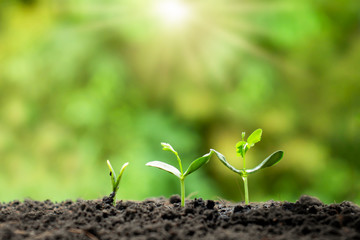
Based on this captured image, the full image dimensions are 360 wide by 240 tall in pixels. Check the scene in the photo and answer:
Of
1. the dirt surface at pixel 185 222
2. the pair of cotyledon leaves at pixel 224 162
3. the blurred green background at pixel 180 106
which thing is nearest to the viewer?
the dirt surface at pixel 185 222

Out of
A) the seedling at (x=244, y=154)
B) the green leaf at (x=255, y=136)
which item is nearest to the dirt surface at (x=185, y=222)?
the seedling at (x=244, y=154)

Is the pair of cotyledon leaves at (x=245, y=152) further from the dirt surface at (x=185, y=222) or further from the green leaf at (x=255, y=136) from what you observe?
the dirt surface at (x=185, y=222)

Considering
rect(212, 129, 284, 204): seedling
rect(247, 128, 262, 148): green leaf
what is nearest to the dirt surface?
rect(212, 129, 284, 204): seedling

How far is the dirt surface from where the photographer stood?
2.94ft

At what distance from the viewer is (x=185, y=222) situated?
100 cm

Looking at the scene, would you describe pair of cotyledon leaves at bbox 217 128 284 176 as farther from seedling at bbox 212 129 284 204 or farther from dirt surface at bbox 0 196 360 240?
dirt surface at bbox 0 196 360 240

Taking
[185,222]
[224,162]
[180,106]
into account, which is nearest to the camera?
[185,222]

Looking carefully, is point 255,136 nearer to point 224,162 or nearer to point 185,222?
point 224,162

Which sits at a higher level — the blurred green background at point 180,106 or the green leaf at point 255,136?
the blurred green background at point 180,106

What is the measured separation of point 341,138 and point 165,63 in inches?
62.3

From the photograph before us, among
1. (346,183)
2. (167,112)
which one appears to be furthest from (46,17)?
(346,183)

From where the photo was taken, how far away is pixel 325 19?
124 inches

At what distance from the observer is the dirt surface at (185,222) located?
90cm

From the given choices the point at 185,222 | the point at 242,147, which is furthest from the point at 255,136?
the point at 185,222
